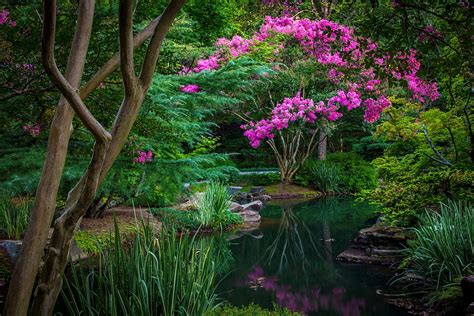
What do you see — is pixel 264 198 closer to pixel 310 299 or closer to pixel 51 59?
pixel 310 299

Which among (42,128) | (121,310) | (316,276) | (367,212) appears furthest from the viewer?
(367,212)

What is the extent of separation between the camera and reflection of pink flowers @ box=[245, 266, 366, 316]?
503 cm

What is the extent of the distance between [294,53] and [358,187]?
19.2ft

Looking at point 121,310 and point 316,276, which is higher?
point 121,310

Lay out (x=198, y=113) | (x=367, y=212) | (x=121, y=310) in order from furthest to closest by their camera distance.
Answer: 1. (x=367, y=212)
2. (x=198, y=113)
3. (x=121, y=310)

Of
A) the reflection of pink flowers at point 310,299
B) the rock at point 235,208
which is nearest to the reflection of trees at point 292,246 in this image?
the reflection of pink flowers at point 310,299

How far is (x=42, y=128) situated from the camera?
182 inches

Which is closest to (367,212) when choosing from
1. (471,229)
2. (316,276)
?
(316,276)

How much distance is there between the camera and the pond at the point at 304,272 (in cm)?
521

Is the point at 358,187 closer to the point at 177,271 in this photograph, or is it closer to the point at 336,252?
the point at 336,252

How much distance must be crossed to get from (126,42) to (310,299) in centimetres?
420

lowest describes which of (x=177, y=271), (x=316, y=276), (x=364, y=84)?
(x=316, y=276)

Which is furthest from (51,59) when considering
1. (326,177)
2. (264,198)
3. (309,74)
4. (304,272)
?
(326,177)

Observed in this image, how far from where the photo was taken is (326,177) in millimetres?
16531
